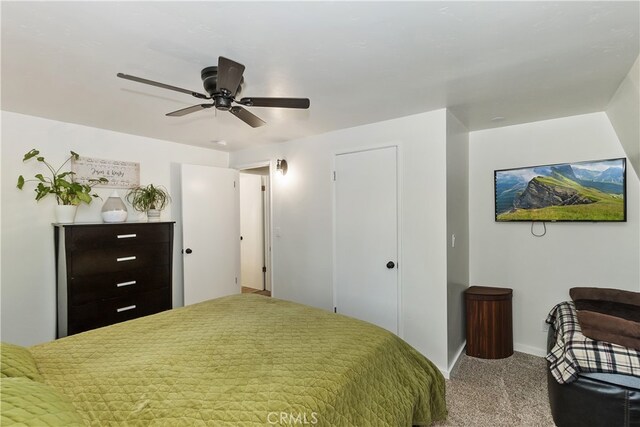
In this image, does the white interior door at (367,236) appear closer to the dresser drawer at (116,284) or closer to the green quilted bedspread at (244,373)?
the green quilted bedspread at (244,373)

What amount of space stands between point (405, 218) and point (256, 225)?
3229 mm

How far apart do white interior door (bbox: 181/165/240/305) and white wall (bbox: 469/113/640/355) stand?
3025mm

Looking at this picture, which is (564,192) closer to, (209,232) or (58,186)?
(209,232)

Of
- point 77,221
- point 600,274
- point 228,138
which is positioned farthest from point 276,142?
point 600,274

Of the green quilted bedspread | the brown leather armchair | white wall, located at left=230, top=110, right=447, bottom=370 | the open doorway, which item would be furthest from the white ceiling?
the open doorway

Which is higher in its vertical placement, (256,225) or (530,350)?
(256,225)

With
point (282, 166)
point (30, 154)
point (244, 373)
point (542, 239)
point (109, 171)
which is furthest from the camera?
point (282, 166)

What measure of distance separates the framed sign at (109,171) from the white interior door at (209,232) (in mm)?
530

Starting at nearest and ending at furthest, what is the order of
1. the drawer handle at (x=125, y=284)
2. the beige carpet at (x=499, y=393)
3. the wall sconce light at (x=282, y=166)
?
the beige carpet at (x=499, y=393) < the drawer handle at (x=125, y=284) < the wall sconce light at (x=282, y=166)

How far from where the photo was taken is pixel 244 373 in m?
1.40

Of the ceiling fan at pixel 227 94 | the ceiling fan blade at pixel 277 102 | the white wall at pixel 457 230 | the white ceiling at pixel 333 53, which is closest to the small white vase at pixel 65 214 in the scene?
the white ceiling at pixel 333 53

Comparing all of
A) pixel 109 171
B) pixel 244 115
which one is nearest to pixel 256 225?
pixel 109 171

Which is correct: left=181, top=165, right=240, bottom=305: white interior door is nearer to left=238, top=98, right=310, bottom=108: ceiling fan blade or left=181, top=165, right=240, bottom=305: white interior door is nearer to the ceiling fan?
the ceiling fan

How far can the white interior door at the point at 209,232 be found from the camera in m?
3.78
